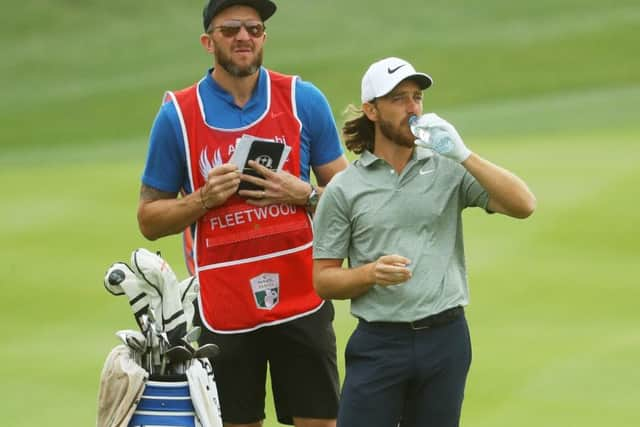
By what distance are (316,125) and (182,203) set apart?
0.62 meters

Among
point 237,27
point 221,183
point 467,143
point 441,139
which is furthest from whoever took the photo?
point 467,143

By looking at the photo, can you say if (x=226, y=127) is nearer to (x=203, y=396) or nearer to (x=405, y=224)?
(x=405, y=224)

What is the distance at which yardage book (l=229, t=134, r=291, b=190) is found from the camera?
5.61 metres

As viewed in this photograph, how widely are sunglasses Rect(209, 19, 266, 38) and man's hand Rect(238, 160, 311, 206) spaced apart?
52 centimetres

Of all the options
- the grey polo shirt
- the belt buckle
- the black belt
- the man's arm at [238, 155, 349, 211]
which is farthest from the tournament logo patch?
the belt buckle

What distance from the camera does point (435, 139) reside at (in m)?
5.00

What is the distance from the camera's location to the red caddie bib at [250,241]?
18.9 ft

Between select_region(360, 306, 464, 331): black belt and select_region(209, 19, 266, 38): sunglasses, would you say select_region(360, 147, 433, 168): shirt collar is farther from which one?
select_region(209, 19, 266, 38): sunglasses

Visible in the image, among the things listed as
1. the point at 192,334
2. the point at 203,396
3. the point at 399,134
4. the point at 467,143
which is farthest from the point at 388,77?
the point at 467,143

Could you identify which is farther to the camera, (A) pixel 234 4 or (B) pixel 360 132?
(A) pixel 234 4

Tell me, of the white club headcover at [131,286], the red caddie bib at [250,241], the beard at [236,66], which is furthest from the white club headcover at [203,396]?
the beard at [236,66]

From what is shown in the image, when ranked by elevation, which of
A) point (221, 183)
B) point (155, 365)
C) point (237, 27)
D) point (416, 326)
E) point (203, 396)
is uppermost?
point (237, 27)

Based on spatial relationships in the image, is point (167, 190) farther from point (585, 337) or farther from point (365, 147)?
point (585, 337)

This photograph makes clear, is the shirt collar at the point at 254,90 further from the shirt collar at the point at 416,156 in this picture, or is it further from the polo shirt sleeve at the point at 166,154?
the shirt collar at the point at 416,156
